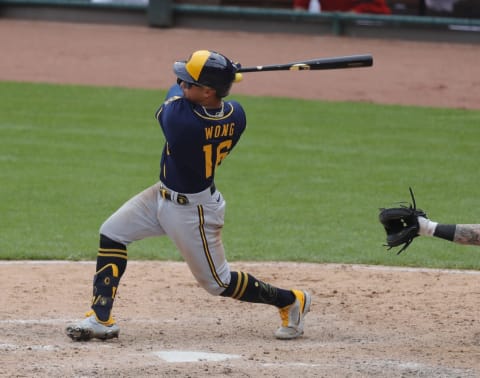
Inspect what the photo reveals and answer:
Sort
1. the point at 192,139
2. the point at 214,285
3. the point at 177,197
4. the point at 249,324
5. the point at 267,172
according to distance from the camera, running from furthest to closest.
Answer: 1. the point at 267,172
2. the point at 249,324
3. the point at 214,285
4. the point at 177,197
5. the point at 192,139

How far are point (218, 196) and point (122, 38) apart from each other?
36.5ft

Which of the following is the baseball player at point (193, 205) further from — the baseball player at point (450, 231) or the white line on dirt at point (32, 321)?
the baseball player at point (450, 231)

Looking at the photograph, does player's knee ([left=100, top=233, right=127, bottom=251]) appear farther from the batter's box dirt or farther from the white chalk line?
the white chalk line

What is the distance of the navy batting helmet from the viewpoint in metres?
5.11

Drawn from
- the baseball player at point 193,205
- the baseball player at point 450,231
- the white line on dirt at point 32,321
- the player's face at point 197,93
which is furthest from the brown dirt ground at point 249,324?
the player's face at point 197,93

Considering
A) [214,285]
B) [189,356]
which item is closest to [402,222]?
[214,285]

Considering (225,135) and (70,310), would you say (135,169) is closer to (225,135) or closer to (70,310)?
(70,310)

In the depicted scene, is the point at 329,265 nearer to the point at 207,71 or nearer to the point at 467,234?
the point at 467,234

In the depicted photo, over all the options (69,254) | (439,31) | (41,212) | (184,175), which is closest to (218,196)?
(184,175)

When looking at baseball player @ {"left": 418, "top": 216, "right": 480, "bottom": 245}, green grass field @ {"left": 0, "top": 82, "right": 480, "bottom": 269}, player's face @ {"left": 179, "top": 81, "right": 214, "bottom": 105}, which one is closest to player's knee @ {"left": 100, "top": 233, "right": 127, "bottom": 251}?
player's face @ {"left": 179, "top": 81, "right": 214, "bottom": 105}

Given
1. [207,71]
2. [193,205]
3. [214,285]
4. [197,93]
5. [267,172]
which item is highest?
[207,71]

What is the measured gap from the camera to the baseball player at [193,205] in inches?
202

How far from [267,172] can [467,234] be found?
5.05 meters

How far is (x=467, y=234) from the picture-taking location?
516 cm
